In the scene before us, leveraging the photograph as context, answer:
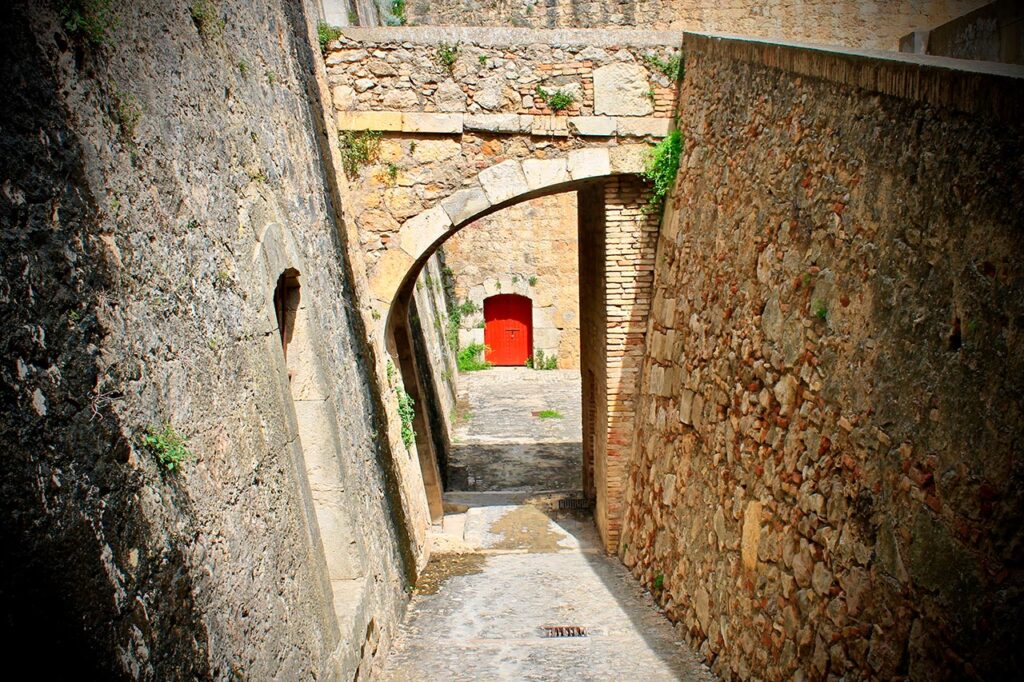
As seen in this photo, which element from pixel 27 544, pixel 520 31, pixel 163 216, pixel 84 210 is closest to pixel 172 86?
pixel 163 216

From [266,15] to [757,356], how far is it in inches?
141

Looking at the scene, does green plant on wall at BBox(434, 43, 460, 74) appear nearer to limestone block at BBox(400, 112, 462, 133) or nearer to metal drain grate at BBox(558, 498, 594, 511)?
limestone block at BBox(400, 112, 462, 133)

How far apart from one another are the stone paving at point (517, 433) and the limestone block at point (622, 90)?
5283 millimetres

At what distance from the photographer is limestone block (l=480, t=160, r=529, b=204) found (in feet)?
22.9

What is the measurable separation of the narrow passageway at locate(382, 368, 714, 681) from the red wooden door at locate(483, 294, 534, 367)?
21.6ft

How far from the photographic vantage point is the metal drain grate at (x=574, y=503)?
9538 millimetres

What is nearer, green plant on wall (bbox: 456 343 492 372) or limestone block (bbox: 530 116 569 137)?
limestone block (bbox: 530 116 569 137)

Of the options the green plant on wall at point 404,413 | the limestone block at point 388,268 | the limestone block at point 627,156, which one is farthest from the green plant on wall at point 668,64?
the green plant on wall at point 404,413

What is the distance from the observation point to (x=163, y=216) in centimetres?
307

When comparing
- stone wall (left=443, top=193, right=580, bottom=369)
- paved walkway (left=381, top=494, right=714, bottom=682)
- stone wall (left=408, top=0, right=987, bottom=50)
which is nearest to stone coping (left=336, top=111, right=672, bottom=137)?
paved walkway (left=381, top=494, right=714, bottom=682)

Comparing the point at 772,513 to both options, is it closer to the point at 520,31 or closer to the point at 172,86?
the point at 172,86

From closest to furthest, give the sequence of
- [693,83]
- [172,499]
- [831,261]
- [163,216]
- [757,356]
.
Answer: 1. [172,499]
2. [163,216]
3. [831,261]
4. [757,356]
5. [693,83]

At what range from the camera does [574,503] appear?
9.63m

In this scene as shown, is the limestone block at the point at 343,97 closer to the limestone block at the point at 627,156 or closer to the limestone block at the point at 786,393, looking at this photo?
the limestone block at the point at 627,156
